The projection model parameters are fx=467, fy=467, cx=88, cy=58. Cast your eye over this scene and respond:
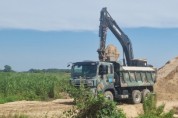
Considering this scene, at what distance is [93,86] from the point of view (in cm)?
2509

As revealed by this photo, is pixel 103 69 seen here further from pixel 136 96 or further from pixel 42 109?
pixel 136 96

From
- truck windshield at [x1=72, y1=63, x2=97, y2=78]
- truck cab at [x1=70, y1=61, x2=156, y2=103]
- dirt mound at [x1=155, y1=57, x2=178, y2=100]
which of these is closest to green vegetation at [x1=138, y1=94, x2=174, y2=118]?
truck cab at [x1=70, y1=61, x2=156, y2=103]

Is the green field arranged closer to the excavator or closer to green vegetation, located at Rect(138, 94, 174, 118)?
the excavator

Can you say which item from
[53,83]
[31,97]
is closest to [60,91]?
[53,83]

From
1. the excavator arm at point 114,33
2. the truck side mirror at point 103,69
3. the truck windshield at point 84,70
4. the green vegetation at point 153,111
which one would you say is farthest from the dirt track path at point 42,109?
the excavator arm at point 114,33

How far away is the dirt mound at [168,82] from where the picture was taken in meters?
35.9

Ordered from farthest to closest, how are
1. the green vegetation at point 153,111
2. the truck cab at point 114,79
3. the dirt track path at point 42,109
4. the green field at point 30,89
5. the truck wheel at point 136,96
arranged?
1. the green field at point 30,89
2. the truck wheel at point 136,96
3. the truck cab at point 114,79
4. the dirt track path at point 42,109
5. the green vegetation at point 153,111

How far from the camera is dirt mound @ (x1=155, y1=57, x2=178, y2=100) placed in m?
35.9

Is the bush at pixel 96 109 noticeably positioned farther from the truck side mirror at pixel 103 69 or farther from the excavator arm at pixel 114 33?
the excavator arm at pixel 114 33

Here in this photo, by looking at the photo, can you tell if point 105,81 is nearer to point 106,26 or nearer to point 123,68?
point 123,68

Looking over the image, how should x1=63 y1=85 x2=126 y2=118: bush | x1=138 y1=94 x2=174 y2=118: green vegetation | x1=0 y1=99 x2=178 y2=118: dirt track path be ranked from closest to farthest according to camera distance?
x1=63 y1=85 x2=126 y2=118: bush, x1=138 y1=94 x2=174 y2=118: green vegetation, x1=0 y1=99 x2=178 y2=118: dirt track path

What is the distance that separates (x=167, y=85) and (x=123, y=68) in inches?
495

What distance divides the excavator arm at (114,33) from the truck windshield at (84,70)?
7.58 meters

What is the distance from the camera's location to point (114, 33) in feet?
121
